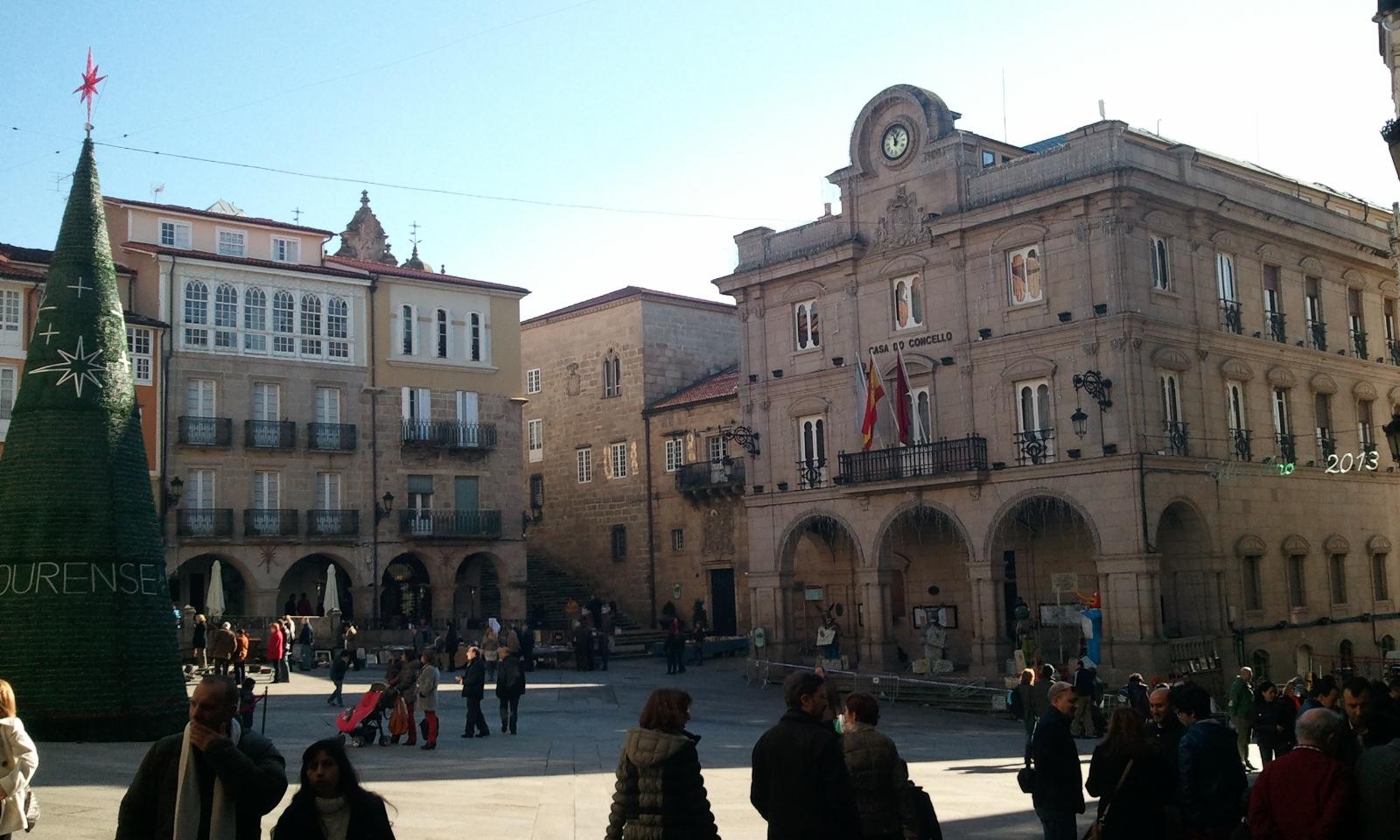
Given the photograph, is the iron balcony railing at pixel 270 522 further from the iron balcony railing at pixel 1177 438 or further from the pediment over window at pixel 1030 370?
the iron balcony railing at pixel 1177 438

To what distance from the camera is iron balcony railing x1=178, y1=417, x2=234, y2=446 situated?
1629 inches

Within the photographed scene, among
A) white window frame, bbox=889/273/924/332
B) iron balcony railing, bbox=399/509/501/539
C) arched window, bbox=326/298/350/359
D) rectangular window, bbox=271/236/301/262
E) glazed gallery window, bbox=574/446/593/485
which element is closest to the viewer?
white window frame, bbox=889/273/924/332

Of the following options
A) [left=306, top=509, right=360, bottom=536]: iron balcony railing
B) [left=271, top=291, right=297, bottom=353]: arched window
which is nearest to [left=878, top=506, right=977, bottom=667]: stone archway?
[left=306, top=509, right=360, bottom=536]: iron balcony railing

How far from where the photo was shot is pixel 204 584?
142 ft

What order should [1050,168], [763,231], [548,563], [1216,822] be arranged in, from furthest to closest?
1. [548,563]
2. [763,231]
3. [1050,168]
4. [1216,822]

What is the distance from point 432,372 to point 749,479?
13.3 meters

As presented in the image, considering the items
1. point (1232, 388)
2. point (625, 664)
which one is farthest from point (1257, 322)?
point (625, 664)

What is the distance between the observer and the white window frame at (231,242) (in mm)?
44500

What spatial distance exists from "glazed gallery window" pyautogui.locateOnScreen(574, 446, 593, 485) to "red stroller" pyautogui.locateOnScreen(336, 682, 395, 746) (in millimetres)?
31888

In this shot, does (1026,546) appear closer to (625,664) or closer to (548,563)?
(625,664)

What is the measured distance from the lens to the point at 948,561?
36.6 m

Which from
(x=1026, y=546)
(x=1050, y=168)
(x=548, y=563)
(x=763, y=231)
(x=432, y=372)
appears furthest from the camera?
(x=548, y=563)

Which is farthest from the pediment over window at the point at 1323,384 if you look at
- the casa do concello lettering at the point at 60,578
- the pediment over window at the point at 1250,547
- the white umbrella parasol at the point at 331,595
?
the casa do concello lettering at the point at 60,578

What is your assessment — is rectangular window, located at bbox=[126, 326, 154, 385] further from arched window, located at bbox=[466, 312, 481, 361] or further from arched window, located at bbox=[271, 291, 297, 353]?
arched window, located at bbox=[466, 312, 481, 361]
